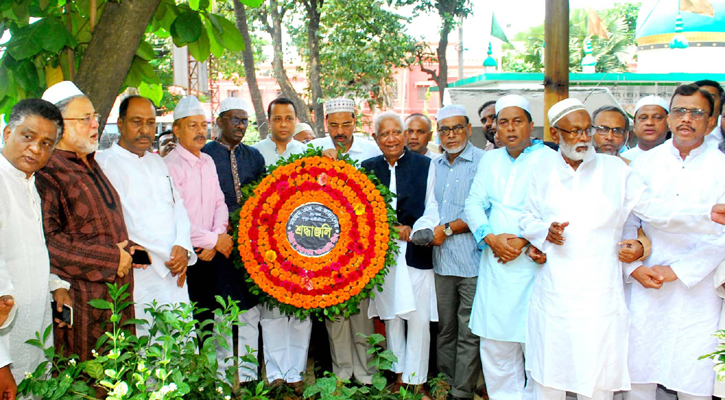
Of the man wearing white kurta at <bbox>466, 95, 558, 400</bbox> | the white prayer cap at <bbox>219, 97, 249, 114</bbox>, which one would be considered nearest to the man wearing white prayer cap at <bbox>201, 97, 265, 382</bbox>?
the white prayer cap at <bbox>219, 97, 249, 114</bbox>

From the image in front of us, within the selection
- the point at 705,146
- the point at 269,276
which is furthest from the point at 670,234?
the point at 269,276

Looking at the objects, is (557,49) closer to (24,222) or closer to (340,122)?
(340,122)

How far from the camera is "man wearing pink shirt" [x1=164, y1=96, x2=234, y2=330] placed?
4.40 m

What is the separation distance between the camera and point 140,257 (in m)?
3.71

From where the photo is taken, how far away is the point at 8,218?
9.63ft

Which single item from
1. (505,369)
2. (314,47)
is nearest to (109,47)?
(505,369)

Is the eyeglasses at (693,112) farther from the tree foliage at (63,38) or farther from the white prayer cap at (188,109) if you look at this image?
the white prayer cap at (188,109)

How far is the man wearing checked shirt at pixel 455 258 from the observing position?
456cm

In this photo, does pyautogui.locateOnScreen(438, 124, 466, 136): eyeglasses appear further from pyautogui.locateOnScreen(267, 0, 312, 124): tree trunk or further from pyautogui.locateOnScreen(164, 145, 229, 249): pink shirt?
pyautogui.locateOnScreen(267, 0, 312, 124): tree trunk

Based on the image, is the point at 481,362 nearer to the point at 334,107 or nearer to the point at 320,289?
the point at 320,289

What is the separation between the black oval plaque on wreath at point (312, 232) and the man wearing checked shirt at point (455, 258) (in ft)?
2.77

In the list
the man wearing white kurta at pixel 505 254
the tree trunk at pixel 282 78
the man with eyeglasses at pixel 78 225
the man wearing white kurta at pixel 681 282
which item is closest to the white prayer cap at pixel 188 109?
the man with eyeglasses at pixel 78 225

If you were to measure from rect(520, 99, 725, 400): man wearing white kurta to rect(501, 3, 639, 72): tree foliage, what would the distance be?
73.0 ft

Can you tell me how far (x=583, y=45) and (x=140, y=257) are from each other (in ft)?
75.9
